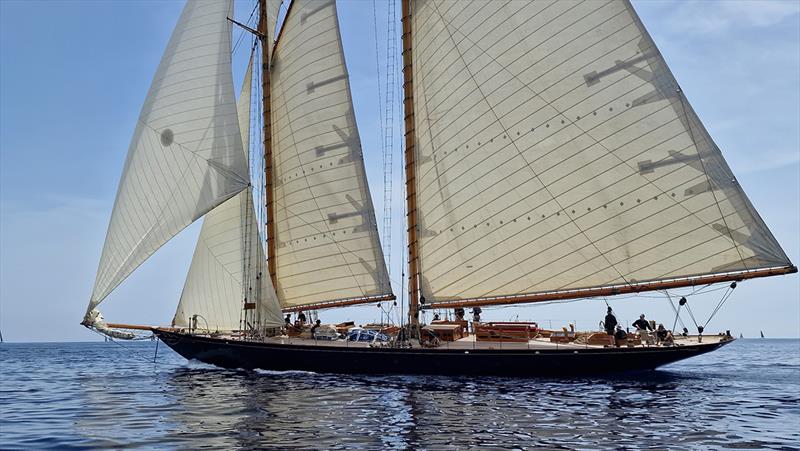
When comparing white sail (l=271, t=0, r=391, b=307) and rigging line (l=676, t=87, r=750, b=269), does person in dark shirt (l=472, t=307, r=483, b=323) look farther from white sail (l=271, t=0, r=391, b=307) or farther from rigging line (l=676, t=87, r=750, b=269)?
rigging line (l=676, t=87, r=750, b=269)

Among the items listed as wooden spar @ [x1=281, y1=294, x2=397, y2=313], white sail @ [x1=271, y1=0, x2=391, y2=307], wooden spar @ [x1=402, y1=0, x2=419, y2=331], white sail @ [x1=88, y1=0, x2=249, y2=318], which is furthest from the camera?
white sail @ [x1=271, y1=0, x2=391, y2=307]

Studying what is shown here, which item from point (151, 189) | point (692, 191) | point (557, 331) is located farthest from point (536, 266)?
point (151, 189)

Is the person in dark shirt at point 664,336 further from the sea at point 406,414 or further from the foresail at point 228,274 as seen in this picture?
the foresail at point 228,274

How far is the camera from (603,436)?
51.0 feet

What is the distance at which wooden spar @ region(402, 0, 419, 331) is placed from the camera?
3184cm

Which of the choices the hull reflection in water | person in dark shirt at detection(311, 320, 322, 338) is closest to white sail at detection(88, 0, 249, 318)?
the hull reflection in water

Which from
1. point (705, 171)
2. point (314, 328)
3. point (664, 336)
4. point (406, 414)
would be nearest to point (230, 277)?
point (314, 328)

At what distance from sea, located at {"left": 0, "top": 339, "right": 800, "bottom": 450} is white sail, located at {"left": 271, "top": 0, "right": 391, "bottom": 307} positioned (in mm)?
6142

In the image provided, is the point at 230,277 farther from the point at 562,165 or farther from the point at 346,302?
the point at 562,165

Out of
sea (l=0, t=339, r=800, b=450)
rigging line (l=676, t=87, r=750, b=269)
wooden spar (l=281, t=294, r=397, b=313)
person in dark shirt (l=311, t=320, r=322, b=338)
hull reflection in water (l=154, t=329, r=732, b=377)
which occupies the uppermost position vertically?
rigging line (l=676, t=87, r=750, b=269)

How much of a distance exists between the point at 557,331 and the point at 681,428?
13.6m

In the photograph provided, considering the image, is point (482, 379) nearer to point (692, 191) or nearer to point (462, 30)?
point (692, 191)

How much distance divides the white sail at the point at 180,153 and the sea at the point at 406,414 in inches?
272

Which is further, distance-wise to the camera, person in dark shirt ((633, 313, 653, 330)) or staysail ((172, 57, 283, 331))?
staysail ((172, 57, 283, 331))
